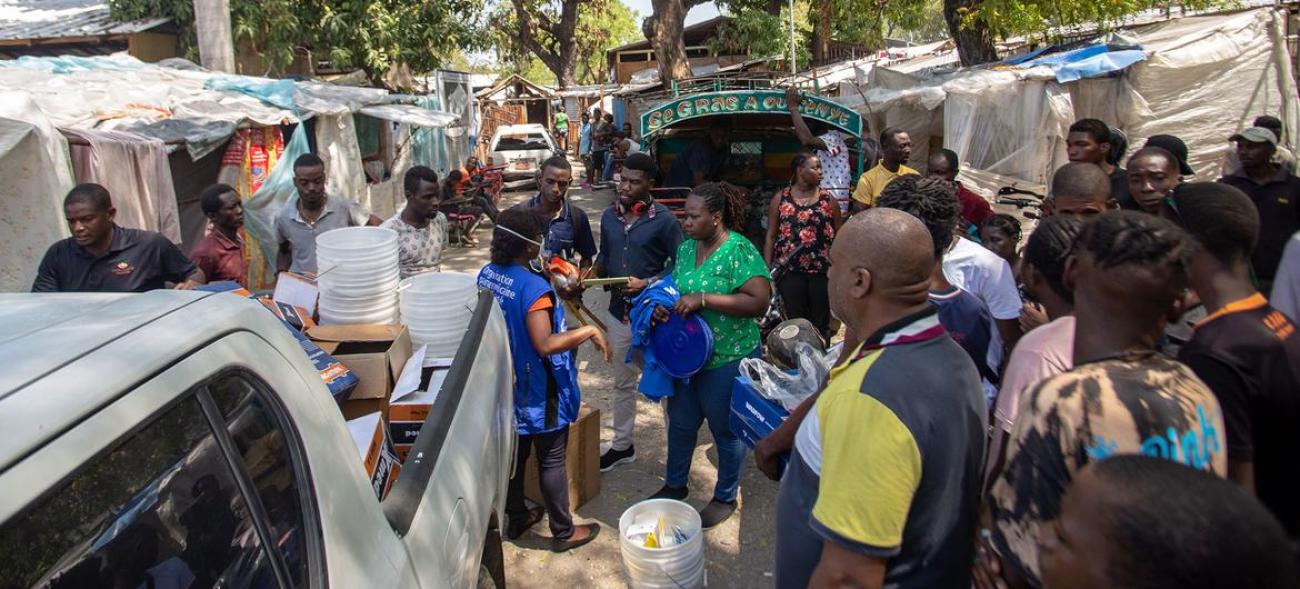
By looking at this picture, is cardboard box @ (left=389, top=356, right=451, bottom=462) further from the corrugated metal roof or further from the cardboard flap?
the corrugated metal roof

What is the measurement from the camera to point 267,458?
141cm

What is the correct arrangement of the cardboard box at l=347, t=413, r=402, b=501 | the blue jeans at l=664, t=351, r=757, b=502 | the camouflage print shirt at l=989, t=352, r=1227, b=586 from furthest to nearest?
the blue jeans at l=664, t=351, r=757, b=502 < the cardboard box at l=347, t=413, r=402, b=501 < the camouflage print shirt at l=989, t=352, r=1227, b=586

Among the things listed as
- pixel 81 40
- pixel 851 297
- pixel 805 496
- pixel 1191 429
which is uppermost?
pixel 81 40

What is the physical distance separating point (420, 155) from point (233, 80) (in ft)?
19.0

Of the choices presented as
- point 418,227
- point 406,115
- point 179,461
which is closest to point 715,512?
point 418,227

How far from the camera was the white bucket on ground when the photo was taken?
335cm

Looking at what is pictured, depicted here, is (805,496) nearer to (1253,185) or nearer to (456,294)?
(456,294)

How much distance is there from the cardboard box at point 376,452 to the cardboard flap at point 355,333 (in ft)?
2.81

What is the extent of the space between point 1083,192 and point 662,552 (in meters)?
2.45

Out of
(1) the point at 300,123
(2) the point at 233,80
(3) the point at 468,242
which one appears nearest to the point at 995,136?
(3) the point at 468,242

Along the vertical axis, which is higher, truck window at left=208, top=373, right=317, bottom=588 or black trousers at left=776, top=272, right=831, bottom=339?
truck window at left=208, top=373, right=317, bottom=588

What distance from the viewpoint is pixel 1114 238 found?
5.82 ft

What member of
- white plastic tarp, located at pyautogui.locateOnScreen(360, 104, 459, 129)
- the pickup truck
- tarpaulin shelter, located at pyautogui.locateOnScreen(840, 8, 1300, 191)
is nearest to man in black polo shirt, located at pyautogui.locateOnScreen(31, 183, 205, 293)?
the pickup truck

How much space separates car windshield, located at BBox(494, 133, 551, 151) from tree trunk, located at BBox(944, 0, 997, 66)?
9427mm
